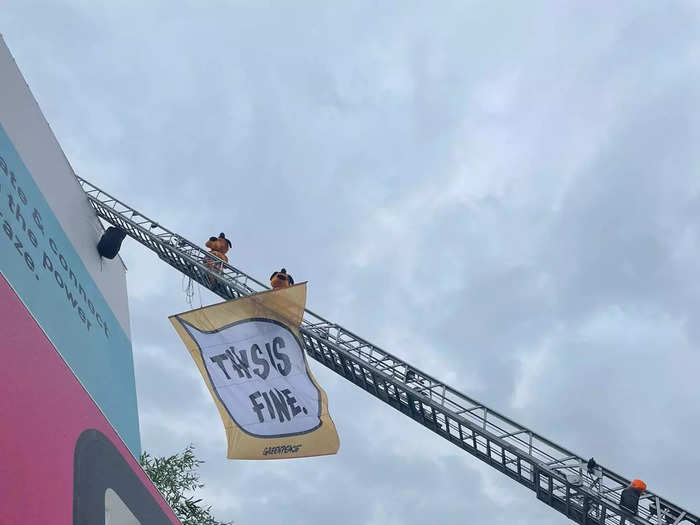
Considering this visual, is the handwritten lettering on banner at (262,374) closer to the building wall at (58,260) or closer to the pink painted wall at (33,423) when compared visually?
the building wall at (58,260)

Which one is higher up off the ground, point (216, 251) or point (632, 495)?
point (216, 251)

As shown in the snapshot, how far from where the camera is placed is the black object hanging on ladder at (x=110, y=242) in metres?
16.1

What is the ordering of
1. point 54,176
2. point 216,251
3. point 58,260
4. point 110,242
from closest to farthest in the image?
1. point 58,260
2. point 54,176
3. point 110,242
4. point 216,251

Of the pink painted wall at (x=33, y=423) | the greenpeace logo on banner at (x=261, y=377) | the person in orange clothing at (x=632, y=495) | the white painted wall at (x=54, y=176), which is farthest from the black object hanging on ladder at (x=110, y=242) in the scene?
the person in orange clothing at (x=632, y=495)

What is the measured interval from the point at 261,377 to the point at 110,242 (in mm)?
5360

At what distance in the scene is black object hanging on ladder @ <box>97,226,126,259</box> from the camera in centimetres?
1609

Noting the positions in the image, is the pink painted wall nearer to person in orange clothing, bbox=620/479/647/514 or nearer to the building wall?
the building wall

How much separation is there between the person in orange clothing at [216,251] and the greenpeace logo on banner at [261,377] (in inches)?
200

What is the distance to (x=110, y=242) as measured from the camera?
16.2m

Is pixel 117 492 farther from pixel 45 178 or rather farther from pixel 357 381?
pixel 357 381

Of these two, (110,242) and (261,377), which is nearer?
(261,377)

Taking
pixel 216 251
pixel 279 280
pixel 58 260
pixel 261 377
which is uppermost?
pixel 216 251

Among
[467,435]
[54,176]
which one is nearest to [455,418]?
[467,435]

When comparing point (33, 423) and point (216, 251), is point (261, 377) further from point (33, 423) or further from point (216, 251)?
point (33, 423)
